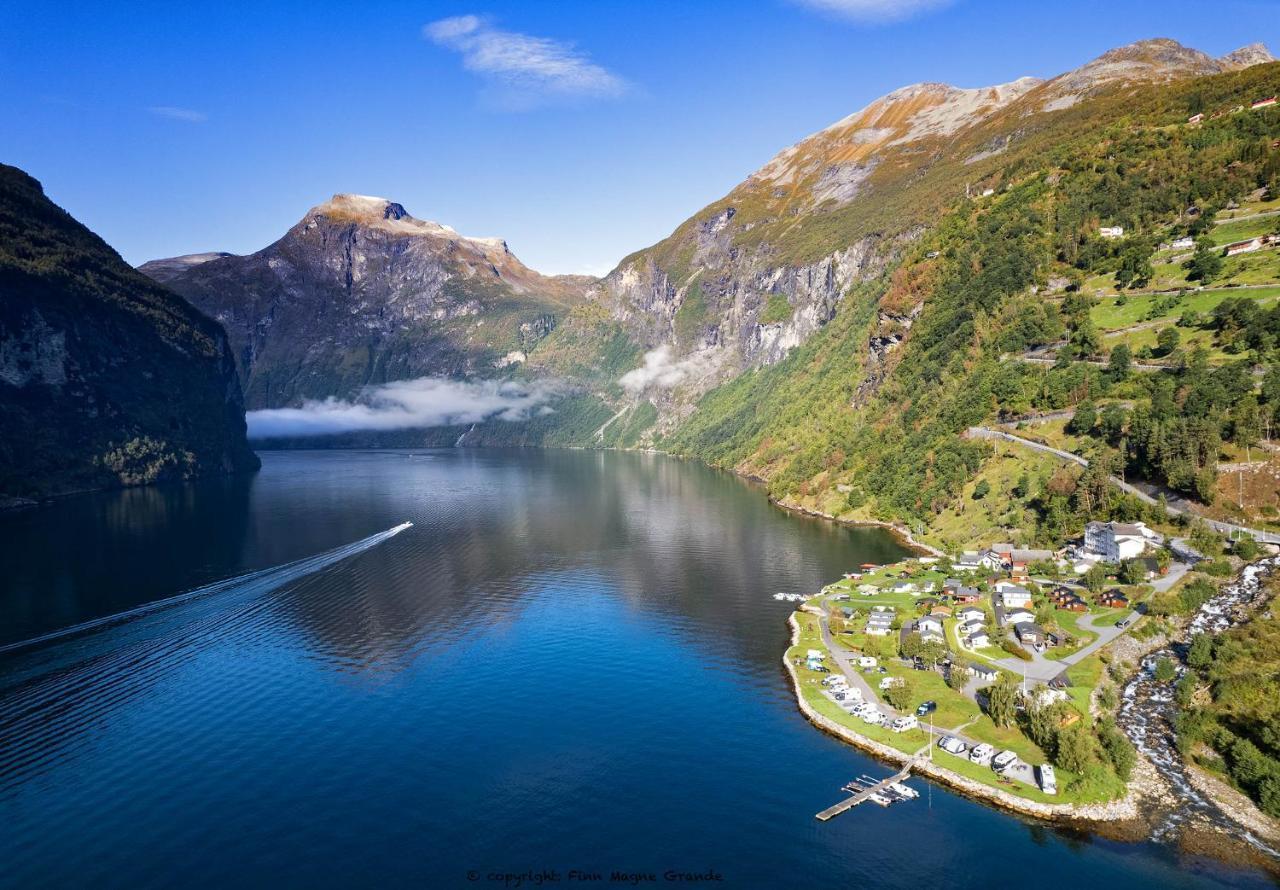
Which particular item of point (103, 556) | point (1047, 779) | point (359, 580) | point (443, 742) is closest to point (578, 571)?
point (359, 580)

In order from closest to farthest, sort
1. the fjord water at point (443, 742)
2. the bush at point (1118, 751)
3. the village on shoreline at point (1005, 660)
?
the fjord water at point (443, 742)
the bush at point (1118, 751)
the village on shoreline at point (1005, 660)

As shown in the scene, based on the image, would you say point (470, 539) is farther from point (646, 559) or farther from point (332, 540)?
point (646, 559)

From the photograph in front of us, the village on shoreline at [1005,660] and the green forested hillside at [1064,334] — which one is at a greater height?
the green forested hillside at [1064,334]

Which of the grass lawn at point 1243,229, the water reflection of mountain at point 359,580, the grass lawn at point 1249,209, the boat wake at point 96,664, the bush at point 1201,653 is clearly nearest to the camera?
the boat wake at point 96,664

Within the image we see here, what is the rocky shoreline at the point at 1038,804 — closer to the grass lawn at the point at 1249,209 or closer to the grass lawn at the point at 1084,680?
the grass lawn at the point at 1084,680

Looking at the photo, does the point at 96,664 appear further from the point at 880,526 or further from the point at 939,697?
the point at 880,526

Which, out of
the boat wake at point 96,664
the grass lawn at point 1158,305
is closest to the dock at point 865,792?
the boat wake at point 96,664
